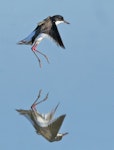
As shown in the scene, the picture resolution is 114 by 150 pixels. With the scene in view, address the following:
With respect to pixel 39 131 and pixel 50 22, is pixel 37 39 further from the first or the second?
pixel 39 131

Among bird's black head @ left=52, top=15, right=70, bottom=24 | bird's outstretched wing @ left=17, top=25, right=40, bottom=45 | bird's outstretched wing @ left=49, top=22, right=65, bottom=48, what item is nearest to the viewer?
bird's outstretched wing @ left=49, top=22, right=65, bottom=48

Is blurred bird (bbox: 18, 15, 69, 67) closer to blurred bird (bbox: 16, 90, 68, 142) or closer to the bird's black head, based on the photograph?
the bird's black head

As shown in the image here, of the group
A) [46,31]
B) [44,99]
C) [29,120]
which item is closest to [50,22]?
[46,31]

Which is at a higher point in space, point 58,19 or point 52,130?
point 58,19

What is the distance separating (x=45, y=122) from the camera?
413 cm

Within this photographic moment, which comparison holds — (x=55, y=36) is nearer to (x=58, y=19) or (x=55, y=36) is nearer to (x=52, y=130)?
(x=58, y=19)

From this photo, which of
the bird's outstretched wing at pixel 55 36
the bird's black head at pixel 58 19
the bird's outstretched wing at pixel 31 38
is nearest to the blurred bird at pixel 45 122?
the bird's outstretched wing at pixel 55 36

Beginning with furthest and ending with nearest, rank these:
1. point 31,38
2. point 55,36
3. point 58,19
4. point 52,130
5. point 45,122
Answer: point 58,19 < point 31,38 < point 55,36 < point 45,122 < point 52,130

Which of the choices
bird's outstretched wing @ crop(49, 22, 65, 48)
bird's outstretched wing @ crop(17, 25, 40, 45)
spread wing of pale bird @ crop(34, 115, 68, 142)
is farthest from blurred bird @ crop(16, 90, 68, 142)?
bird's outstretched wing @ crop(17, 25, 40, 45)

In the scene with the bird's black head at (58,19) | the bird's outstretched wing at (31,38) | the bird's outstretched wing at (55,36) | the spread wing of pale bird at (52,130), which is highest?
the bird's black head at (58,19)

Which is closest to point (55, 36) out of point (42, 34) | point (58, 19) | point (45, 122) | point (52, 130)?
point (42, 34)

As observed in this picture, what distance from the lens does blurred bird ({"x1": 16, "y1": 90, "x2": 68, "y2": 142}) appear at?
387cm

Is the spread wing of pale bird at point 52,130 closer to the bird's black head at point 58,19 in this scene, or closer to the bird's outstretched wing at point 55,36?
the bird's outstretched wing at point 55,36

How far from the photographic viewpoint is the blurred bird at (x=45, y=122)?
12.7 ft
